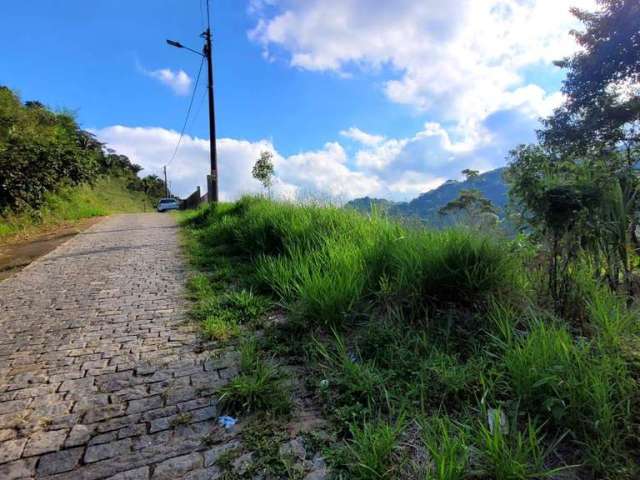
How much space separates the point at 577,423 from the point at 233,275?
435 cm

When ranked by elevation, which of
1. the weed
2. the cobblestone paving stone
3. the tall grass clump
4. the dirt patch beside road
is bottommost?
the cobblestone paving stone

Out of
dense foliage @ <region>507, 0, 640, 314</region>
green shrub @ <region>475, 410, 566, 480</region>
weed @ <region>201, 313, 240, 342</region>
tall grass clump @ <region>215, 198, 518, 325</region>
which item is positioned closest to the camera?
green shrub @ <region>475, 410, 566, 480</region>

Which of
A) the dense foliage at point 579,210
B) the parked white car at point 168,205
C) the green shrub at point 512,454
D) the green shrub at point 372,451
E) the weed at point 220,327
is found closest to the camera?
the green shrub at point 512,454

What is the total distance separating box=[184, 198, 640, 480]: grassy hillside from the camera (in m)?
1.75

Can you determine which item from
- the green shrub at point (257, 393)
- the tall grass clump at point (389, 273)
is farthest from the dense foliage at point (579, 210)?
the green shrub at point (257, 393)

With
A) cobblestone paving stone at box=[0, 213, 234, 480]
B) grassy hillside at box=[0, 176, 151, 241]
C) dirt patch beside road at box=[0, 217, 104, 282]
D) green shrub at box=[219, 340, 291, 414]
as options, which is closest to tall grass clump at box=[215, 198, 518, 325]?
green shrub at box=[219, 340, 291, 414]

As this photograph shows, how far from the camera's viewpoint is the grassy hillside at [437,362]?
5.74 feet

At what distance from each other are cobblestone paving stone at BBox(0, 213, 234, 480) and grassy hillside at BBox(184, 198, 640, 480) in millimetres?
260

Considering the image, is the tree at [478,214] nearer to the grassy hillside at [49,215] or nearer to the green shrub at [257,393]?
the green shrub at [257,393]

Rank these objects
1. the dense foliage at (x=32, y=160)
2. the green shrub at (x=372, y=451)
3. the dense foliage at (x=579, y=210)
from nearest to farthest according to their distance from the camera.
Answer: the green shrub at (x=372, y=451)
the dense foliage at (x=579, y=210)
the dense foliage at (x=32, y=160)

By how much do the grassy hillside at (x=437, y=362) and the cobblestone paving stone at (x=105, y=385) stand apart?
26 centimetres

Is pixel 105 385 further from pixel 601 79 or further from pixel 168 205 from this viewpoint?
pixel 168 205

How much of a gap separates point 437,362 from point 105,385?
2283 mm

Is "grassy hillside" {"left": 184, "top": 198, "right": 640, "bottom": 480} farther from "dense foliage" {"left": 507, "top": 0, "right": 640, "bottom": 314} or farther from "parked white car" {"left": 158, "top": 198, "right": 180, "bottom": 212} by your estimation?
"parked white car" {"left": 158, "top": 198, "right": 180, "bottom": 212}
